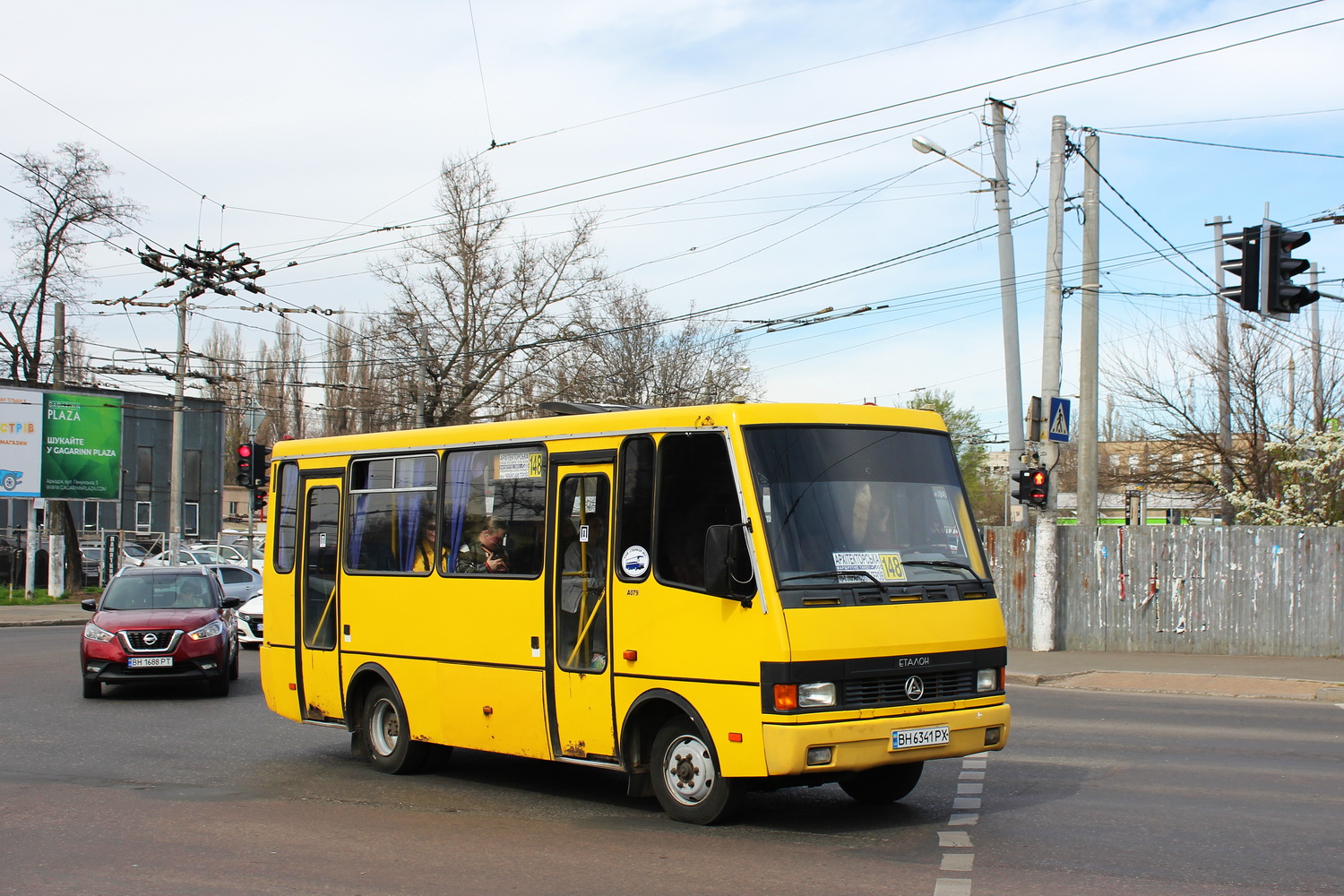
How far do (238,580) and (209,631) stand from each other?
13168mm

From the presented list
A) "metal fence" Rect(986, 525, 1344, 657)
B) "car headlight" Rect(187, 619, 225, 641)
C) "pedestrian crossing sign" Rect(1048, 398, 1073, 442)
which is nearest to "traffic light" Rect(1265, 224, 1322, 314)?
"pedestrian crossing sign" Rect(1048, 398, 1073, 442)

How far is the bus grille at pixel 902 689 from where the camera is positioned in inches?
300

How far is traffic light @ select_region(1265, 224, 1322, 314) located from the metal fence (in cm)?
540

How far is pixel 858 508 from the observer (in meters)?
8.16

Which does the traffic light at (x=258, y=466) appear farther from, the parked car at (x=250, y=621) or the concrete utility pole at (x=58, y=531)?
the concrete utility pole at (x=58, y=531)

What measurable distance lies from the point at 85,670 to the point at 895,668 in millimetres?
11922

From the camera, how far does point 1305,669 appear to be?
18.7 metres

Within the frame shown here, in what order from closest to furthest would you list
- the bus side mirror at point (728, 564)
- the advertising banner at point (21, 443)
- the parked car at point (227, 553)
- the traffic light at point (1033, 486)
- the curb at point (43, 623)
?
1. the bus side mirror at point (728, 564)
2. the traffic light at point (1033, 486)
3. the curb at point (43, 623)
4. the advertising banner at point (21, 443)
5. the parked car at point (227, 553)

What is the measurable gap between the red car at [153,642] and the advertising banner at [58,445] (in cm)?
2490

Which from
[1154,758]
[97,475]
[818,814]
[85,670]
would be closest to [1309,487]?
[1154,758]

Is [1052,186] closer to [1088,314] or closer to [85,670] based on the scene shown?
[1088,314]

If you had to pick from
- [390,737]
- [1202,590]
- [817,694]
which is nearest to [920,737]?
[817,694]

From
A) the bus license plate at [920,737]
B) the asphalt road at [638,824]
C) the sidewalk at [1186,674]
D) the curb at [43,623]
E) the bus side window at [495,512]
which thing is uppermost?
the bus side window at [495,512]

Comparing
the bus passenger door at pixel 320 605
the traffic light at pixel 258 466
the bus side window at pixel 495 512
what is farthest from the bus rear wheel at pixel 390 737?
the traffic light at pixel 258 466
